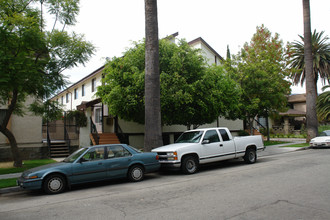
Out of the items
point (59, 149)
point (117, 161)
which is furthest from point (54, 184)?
point (59, 149)

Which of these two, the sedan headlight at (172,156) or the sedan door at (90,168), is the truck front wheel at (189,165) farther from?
the sedan door at (90,168)

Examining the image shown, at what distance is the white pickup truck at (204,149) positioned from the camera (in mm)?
10273

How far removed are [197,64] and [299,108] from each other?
36526mm

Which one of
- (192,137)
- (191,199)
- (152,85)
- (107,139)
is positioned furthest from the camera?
(107,139)

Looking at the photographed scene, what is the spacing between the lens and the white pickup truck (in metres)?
10.3

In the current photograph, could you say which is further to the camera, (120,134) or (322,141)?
(120,134)

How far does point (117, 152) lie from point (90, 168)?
3.74ft

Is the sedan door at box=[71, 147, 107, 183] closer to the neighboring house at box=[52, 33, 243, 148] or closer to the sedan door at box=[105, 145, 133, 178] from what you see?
the sedan door at box=[105, 145, 133, 178]

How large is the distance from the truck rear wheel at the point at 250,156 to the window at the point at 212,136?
6.42 feet

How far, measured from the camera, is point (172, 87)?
14.5 meters

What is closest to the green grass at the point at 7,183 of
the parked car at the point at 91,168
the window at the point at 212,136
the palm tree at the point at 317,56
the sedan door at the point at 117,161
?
the parked car at the point at 91,168

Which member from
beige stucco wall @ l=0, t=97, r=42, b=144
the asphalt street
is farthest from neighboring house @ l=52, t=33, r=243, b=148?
the asphalt street

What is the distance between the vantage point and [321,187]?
7.07 meters

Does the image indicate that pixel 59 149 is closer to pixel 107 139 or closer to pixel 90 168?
pixel 107 139
